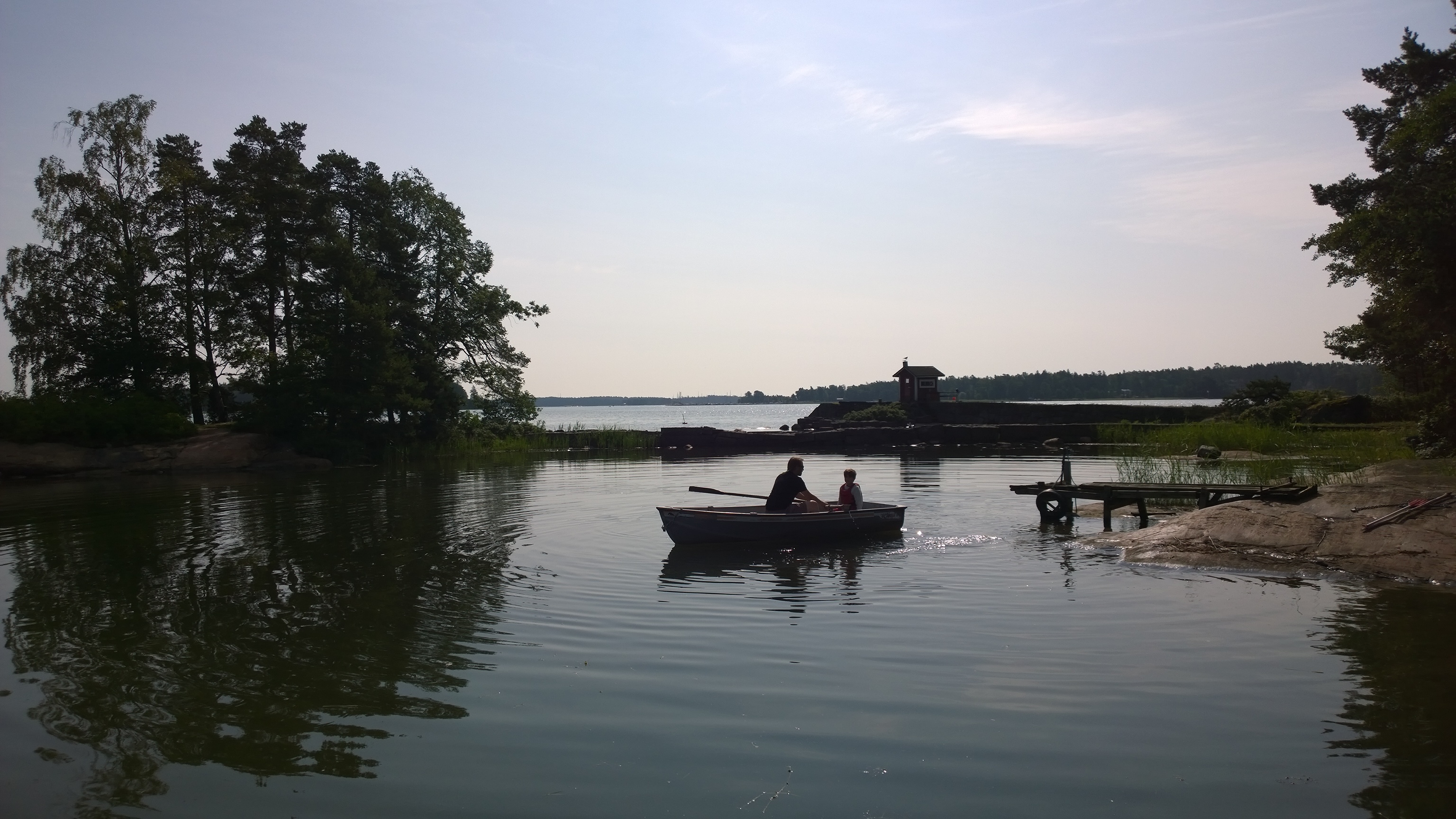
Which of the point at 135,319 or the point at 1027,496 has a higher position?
the point at 135,319

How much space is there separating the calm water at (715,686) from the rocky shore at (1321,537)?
797mm

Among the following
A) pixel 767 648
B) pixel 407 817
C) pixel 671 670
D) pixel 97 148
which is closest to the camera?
pixel 407 817

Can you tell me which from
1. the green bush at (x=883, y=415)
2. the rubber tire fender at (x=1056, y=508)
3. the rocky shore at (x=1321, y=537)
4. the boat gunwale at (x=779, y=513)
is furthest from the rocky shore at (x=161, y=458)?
the rocky shore at (x=1321, y=537)

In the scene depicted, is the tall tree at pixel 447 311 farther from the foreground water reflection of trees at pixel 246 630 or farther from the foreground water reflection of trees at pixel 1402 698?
the foreground water reflection of trees at pixel 1402 698

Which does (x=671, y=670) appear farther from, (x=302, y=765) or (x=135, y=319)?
(x=135, y=319)

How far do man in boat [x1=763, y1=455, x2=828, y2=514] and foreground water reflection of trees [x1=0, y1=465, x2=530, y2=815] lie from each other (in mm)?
4732

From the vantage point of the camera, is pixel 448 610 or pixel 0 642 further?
pixel 448 610

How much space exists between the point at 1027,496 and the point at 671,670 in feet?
53.1

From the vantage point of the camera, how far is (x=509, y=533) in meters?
18.1

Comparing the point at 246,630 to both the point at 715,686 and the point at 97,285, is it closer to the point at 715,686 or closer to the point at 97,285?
the point at 715,686

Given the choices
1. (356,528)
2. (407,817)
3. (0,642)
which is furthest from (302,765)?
(356,528)

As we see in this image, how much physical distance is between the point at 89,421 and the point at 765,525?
3172cm

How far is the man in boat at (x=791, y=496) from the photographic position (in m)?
16.8

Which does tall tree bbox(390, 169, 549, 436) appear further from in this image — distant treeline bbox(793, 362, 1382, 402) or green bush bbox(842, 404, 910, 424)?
distant treeline bbox(793, 362, 1382, 402)
